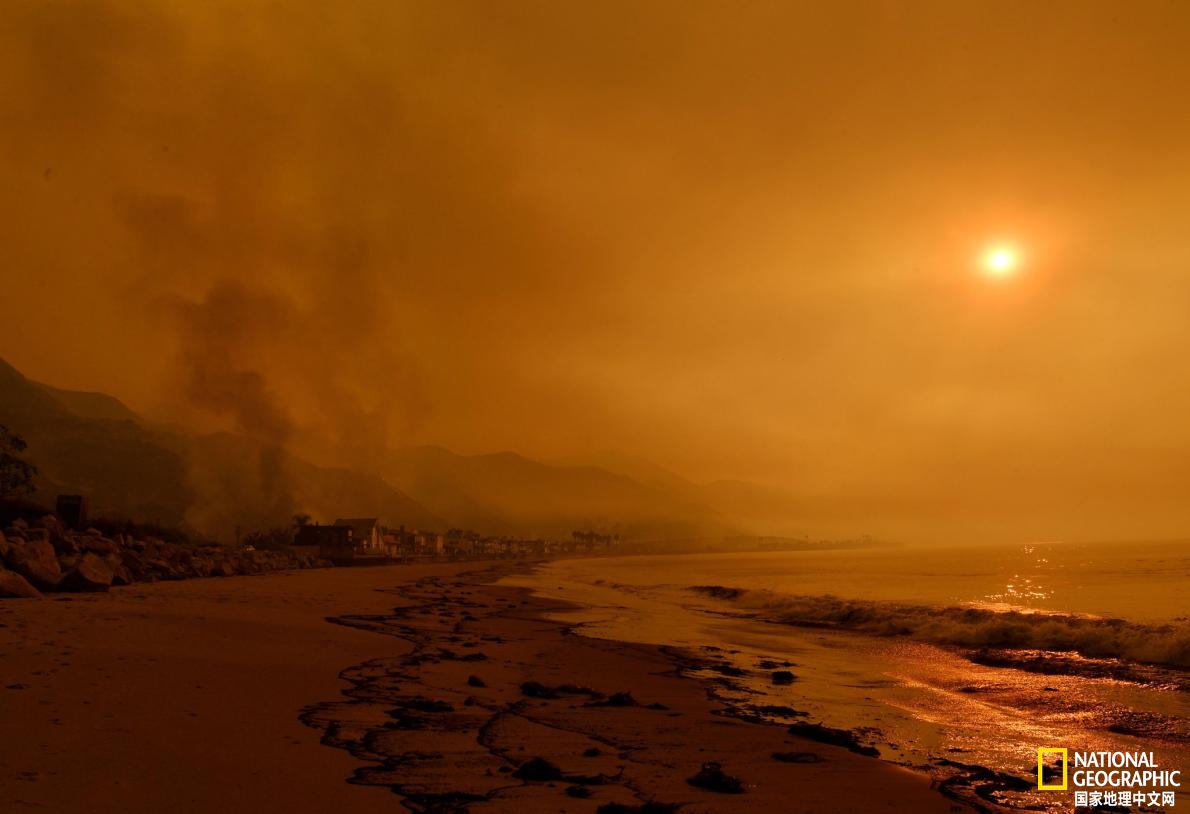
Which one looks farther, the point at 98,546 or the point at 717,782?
the point at 98,546

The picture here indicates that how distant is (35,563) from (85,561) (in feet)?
4.56

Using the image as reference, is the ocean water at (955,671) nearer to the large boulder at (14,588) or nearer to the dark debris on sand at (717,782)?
the dark debris on sand at (717,782)

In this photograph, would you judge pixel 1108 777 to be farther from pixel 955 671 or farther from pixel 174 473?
pixel 174 473

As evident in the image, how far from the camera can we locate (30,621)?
12273 millimetres

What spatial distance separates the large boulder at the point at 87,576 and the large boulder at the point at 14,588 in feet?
10.2

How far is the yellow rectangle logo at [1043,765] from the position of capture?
727 cm

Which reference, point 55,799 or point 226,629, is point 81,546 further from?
point 55,799

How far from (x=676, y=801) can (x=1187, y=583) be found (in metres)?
55.7

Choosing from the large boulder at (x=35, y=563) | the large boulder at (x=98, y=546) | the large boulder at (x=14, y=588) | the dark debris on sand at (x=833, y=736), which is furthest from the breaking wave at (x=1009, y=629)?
the large boulder at (x=98, y=546)

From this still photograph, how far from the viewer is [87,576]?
791 inches

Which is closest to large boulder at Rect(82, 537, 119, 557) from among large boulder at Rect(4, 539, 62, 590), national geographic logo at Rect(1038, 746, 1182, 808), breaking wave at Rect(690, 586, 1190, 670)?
large boulder at Rect(4, 539, 62, 590)

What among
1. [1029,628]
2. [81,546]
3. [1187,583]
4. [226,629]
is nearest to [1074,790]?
[226,629]

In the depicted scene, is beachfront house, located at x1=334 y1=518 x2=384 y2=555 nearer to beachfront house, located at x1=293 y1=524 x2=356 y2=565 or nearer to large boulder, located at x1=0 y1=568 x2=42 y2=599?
beachfront house, located at x1=293 y1=524 x2=356 y2=565

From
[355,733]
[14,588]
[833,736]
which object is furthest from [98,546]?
[833,736]
